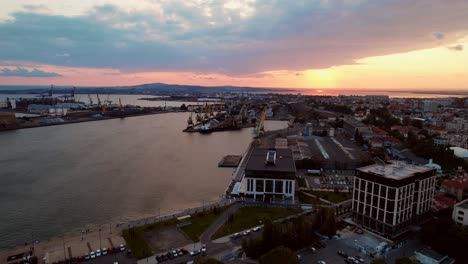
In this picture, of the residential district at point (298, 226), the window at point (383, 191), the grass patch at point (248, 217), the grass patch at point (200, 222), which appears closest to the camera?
the residential district at point (298, 226)

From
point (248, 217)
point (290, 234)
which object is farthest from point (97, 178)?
point (290, 234)

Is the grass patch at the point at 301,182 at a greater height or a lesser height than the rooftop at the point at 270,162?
lesser

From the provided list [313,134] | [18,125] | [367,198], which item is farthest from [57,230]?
[18,125]

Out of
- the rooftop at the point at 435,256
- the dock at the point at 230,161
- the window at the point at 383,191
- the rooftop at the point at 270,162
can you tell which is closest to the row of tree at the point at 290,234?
the window at the point at 383,191

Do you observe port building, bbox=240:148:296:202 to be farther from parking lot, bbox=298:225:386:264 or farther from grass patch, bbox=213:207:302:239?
parking lot, bbox=298:225:386:264

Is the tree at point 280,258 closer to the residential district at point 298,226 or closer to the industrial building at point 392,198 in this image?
the residential district at point 298,226

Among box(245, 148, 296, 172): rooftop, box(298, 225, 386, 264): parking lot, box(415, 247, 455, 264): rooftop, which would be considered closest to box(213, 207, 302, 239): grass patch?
box(245, 148, 296, 172): rooftop
